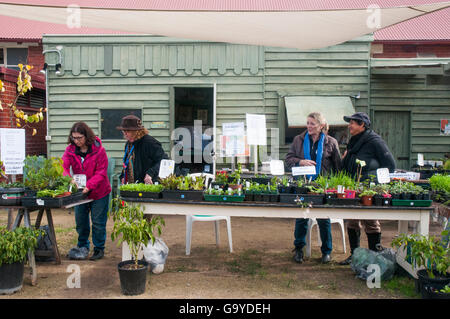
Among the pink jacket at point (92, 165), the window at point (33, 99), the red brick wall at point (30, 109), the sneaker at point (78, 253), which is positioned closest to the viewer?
the pink jacket at point (92, 165)

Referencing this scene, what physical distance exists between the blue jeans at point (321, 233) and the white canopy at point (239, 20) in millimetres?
1963

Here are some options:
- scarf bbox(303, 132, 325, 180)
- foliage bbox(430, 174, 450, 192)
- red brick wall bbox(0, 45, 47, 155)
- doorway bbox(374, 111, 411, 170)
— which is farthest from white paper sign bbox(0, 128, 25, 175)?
doorway bbox(374, 111, 411, 170)

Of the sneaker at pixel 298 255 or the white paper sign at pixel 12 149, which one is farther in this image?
the sneaker at pixel 298 255

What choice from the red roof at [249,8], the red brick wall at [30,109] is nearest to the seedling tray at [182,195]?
the red brick wall at [30,109]

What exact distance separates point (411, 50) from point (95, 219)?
8395 millimetres

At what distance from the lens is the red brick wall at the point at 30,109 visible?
7.15 m

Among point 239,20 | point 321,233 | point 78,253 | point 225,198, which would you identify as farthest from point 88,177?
point 321,233

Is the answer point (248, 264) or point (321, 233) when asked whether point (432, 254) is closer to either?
point (321, 233)

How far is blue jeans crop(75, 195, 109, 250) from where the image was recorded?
176 inches

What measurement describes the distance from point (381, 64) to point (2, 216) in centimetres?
684

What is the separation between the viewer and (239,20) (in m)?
3.82

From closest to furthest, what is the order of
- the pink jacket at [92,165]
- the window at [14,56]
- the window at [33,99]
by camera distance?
the pink jacket at [92,165]
the window at [33,99]
the window at [14,56]

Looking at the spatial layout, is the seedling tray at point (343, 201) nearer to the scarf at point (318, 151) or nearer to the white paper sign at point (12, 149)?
the scarf at point (318, 151)

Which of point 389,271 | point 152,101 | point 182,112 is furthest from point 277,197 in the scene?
point 182,112
